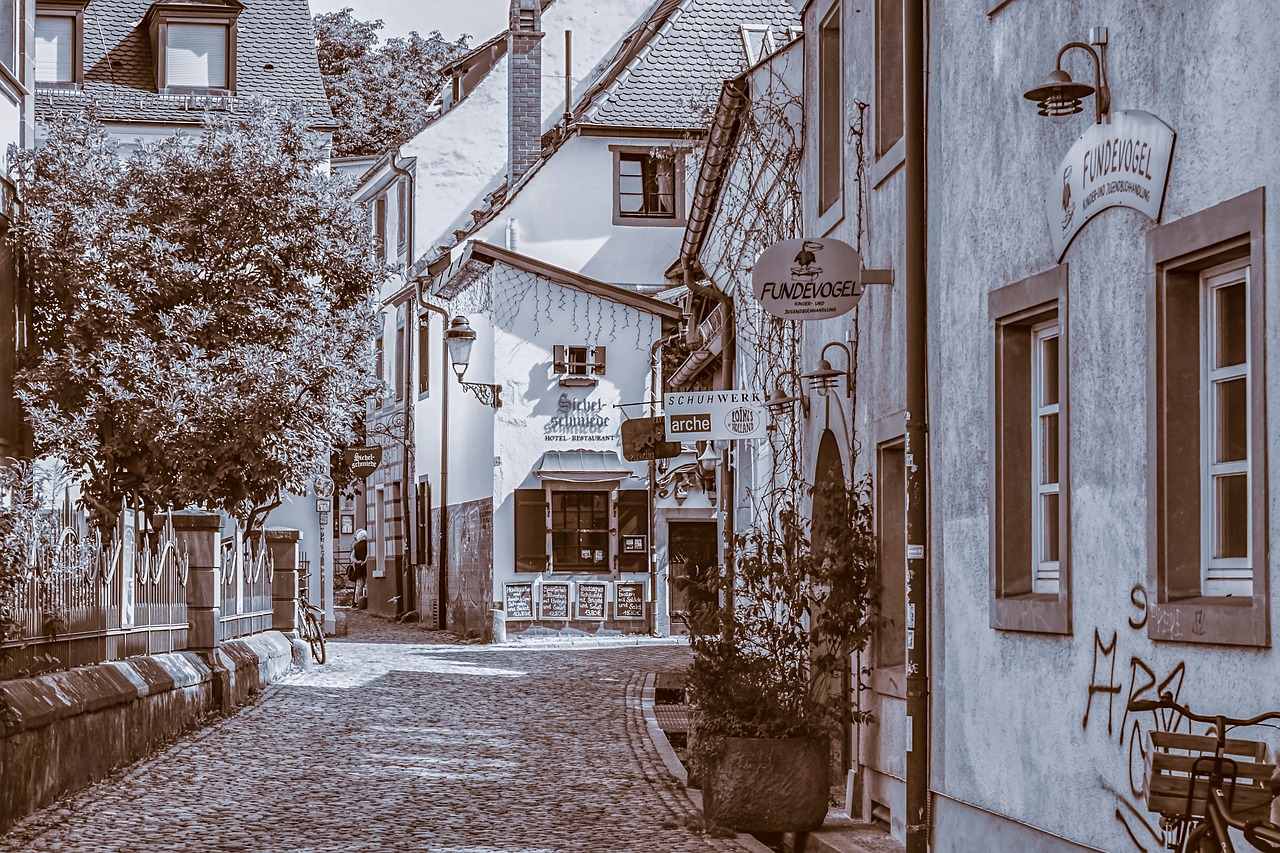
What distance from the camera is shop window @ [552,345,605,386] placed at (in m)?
31.9

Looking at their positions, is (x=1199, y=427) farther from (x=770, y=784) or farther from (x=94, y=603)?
(x=94, y=603)

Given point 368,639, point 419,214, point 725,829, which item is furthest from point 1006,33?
point 419,214

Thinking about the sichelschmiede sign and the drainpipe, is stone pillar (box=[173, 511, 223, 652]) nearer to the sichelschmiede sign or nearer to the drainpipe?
the sichelschmiede sign

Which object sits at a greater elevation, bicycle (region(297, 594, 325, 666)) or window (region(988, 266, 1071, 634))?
window (region(988, 266, 1071, 634))

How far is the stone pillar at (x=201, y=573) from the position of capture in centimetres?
1764

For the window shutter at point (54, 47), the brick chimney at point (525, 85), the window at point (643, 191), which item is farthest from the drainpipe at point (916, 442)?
the brick chimney at point (525, 85)

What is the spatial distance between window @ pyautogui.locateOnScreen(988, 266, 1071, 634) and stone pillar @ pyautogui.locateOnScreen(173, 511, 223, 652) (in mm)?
10518

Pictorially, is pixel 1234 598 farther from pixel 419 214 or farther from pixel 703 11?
pixel 419 214

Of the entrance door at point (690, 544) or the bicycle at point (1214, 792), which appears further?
the entrance door at point (690, 544)

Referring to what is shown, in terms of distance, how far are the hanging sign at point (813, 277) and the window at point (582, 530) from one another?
20.9m

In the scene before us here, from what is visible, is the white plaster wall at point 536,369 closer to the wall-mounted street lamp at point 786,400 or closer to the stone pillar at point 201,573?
the stone pillar at point 201,573

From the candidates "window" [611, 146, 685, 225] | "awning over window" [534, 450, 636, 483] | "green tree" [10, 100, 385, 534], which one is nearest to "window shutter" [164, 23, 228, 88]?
"window" [611, 146, 685, 225]

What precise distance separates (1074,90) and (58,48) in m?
28.7

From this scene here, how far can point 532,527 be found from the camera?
3159 cm
